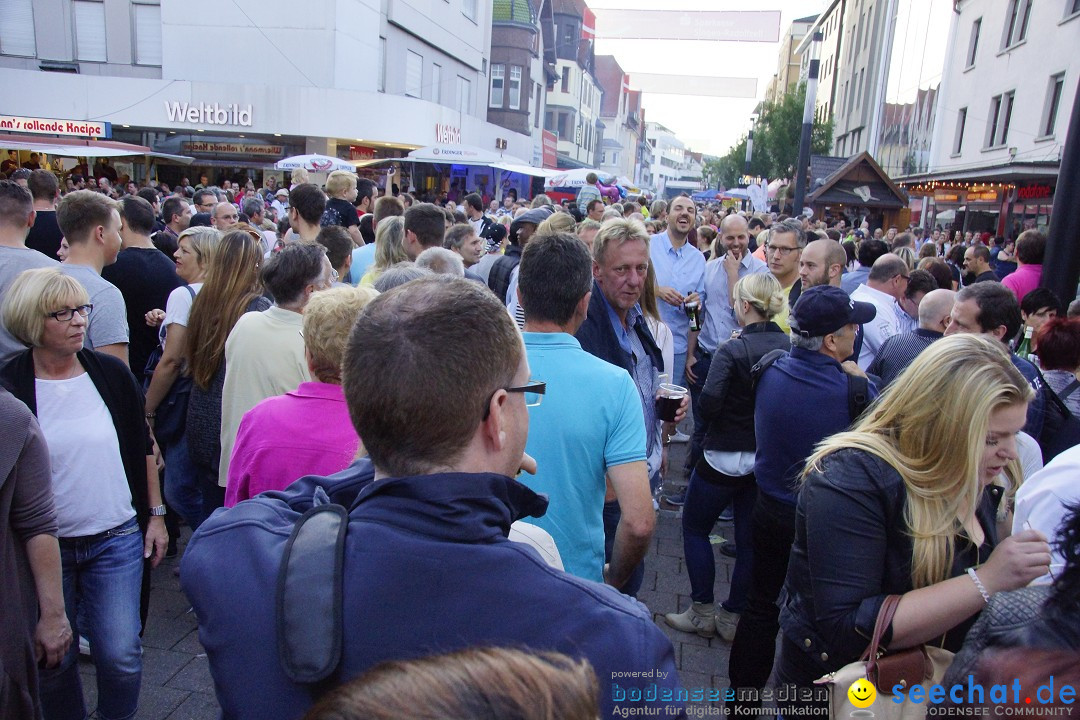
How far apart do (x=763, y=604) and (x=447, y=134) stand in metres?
28.5

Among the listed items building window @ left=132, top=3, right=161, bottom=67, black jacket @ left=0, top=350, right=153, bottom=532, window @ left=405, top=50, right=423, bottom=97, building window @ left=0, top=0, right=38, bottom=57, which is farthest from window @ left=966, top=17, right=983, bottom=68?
building window @ left=0, top=0, right=38, bottom=57

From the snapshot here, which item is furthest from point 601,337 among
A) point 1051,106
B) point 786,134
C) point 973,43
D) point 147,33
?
point 786,134

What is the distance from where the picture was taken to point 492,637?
1.03 metres

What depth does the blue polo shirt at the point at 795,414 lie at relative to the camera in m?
2.96

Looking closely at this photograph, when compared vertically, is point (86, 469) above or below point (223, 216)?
below

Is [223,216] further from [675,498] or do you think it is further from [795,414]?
[795,414]

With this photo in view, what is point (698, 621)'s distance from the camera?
156 inches

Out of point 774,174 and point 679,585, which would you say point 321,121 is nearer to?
point 679,585

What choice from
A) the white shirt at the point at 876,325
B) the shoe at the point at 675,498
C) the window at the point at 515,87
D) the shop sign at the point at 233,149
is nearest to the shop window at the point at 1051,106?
the white shirt at the point at 876,325

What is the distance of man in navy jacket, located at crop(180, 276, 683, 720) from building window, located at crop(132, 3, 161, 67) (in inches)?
1106

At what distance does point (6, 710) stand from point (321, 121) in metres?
24.7

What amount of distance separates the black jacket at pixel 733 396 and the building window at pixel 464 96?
105 feet

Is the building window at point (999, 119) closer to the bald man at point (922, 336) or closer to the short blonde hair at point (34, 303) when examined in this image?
the bald man at point (922, 336)

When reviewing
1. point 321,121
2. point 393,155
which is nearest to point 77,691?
point 321,121
